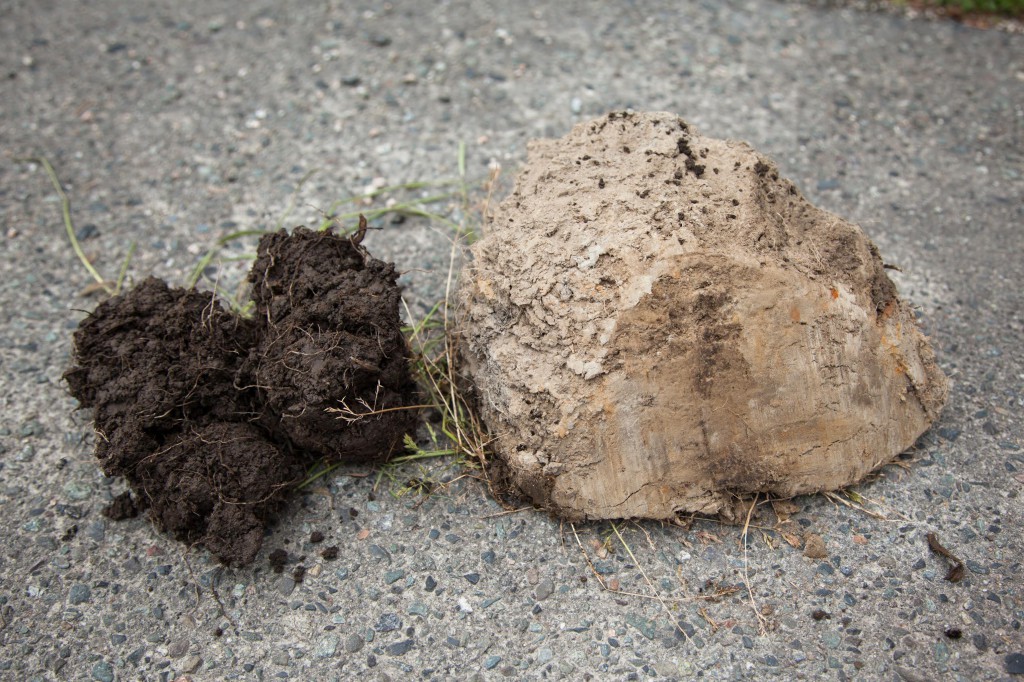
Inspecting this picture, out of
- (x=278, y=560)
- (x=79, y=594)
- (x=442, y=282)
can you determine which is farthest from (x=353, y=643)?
(x=442, y=282)

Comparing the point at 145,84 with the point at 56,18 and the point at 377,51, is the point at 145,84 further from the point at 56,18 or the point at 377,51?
the point at 377,51

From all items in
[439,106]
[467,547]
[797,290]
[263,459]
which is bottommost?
[467,547]

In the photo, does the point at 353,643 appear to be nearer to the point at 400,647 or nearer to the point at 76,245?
the point at 400,647

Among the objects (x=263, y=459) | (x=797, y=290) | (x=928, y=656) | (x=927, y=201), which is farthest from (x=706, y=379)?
(x=927, y=201)

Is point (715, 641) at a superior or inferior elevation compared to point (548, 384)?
inferior

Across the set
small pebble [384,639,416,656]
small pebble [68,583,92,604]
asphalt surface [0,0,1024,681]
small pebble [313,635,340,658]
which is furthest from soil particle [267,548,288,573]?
small pebble [68,583,92,604]

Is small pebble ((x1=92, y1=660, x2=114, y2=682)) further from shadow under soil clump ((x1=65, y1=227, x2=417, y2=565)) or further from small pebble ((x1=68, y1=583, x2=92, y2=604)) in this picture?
shadow under soil clump ((x1=65, y1=227, x2=417, y2=565))
